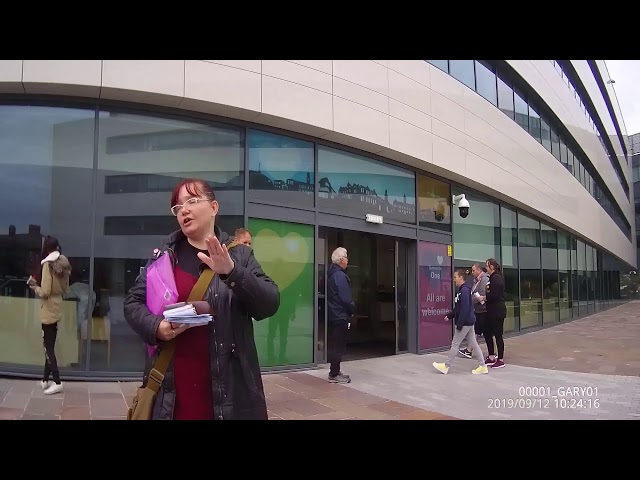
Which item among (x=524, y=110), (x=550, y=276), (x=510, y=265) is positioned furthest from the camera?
(x=550, y=276)

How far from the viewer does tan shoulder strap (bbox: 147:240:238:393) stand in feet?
5.51

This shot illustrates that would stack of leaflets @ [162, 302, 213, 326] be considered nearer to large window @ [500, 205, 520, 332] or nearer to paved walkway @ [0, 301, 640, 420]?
paved walkway @ [0, 301, 640, 420]

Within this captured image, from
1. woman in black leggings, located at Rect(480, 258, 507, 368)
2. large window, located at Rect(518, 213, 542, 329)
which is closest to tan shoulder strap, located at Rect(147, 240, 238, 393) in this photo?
woman in black leggings, located at Rect(480, 258, 507, 368)

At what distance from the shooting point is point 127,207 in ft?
18.7

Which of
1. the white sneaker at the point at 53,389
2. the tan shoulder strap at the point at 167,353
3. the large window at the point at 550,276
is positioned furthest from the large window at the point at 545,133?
the tan shoulder strap at the point at 167,353

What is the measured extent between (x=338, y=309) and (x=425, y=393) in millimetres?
1535

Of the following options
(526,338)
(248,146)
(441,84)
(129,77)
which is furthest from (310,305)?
(526,338)

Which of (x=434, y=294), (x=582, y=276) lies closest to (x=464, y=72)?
(x=434, y=294)

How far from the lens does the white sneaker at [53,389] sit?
15.8 feet

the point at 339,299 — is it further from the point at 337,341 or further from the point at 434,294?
the point at 434,294

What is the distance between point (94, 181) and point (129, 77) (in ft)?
4.68

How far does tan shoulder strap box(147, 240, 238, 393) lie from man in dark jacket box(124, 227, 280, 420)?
0.02 metres

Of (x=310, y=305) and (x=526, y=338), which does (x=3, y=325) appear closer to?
(x=310, y=305)

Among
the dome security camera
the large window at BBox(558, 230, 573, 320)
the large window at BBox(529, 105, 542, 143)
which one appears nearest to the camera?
the dome security camera
